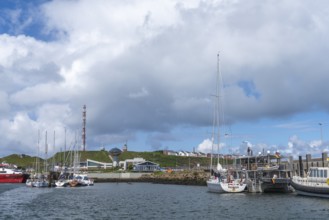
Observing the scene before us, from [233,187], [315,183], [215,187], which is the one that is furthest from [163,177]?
[315,183]

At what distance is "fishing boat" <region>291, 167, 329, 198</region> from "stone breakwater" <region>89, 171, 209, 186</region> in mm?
60248

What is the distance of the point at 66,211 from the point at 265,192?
41.3m

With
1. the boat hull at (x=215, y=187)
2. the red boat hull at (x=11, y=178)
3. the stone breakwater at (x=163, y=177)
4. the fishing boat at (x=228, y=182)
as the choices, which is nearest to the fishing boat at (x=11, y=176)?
the red boat hull at (x=11, y=178)

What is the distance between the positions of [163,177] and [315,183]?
106318mm

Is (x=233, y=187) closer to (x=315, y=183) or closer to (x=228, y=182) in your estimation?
(x=228, y=182)

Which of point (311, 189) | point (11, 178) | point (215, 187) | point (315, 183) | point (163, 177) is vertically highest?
point (315, 183)

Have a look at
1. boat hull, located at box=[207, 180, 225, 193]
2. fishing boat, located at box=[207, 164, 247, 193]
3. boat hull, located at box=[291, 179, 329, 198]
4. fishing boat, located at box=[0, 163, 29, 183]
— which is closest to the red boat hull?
fishing boat, located at box=[0, 163, 29, 183]

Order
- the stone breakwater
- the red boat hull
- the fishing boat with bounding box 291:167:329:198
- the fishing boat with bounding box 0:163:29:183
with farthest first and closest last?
the red boat hull, the fishing boat with bounding box 0:163:29:183, the stone breakwater, the fishing boat with bounding box 291:167:329:198

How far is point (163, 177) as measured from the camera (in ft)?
574

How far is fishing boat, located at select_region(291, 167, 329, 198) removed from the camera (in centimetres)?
6950

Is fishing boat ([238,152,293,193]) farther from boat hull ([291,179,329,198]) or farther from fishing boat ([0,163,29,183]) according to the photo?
fishing boat ([0,163,29,183])

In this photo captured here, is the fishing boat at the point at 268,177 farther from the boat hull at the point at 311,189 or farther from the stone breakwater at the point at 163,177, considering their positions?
the stone breakwater at the point at 163,177

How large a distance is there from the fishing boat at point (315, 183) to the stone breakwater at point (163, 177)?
60.2 metres

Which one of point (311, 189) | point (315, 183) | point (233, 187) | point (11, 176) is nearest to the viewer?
point (311, 189)
